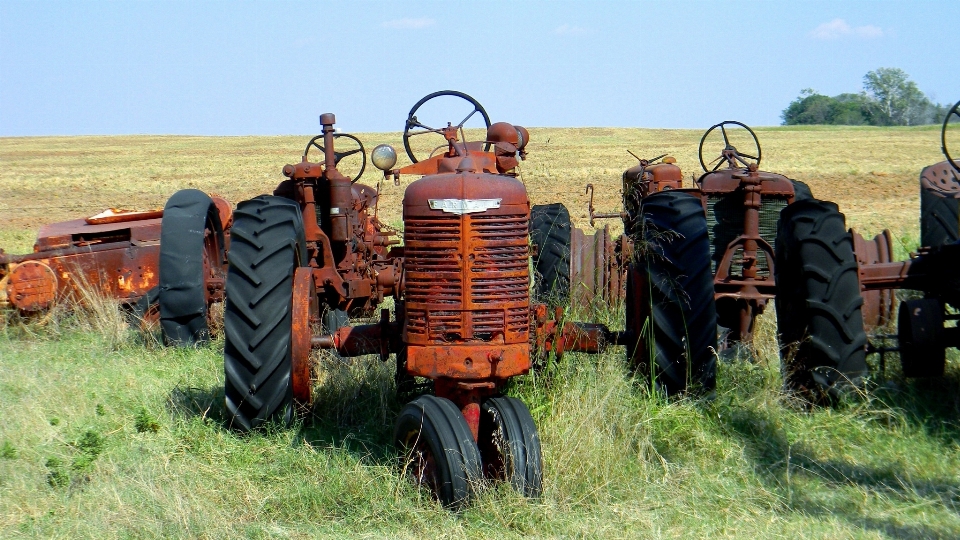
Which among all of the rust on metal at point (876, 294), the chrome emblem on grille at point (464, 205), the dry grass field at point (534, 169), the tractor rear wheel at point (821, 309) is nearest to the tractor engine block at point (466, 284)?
the chrome emblem on grille at point (464, 205)

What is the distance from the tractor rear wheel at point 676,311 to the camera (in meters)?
5.60

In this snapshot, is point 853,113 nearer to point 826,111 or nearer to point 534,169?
point 826,111

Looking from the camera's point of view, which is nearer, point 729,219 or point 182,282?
point 182,282

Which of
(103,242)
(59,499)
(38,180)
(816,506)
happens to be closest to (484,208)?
(816,506)

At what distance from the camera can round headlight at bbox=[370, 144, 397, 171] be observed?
750 centimetres

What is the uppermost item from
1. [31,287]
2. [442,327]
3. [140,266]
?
[442,327]

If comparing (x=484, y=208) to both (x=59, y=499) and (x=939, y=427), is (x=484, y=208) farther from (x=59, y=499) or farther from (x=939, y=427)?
(x=939, y=427)

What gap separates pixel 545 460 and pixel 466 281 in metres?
0.94

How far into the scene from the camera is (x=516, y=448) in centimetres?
429

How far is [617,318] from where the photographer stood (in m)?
7.73

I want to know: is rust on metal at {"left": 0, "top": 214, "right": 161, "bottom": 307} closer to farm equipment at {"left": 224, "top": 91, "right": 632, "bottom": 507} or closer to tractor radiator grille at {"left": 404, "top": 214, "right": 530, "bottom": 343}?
farm equipment at {"left": 224, "top": 91, "right": 632, "bottom": 507}

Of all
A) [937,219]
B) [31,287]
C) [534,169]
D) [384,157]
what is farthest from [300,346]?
[534,169]

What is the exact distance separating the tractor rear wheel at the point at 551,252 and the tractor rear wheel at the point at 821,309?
235 cm

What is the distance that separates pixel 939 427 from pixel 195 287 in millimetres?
5108
